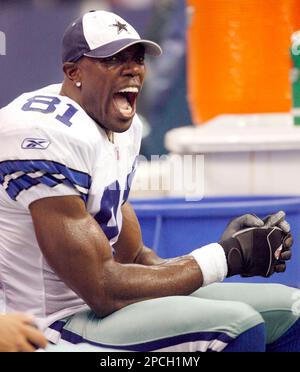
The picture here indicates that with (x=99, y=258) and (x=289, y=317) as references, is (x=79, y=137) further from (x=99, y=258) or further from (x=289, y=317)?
(x=289, y=317)

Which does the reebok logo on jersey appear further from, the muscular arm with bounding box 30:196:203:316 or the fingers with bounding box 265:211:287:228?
the fingers with bounding box 265:211:287:228

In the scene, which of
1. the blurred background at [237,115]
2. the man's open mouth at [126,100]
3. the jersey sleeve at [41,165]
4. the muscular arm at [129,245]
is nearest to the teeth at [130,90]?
the man's open mouth at [126,100]

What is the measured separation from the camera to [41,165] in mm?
1444

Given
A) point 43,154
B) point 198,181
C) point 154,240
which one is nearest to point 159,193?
point 198,181

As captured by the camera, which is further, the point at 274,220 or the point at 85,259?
the point at 274,220

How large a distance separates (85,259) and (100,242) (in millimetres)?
35

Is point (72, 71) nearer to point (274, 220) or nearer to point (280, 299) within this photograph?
point (274, 220)

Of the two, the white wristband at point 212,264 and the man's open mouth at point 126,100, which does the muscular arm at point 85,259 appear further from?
the man's open mouth at point 126,100

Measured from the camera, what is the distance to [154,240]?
2.13m

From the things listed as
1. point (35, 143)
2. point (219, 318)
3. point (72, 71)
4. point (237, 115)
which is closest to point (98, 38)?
point (72, 71)

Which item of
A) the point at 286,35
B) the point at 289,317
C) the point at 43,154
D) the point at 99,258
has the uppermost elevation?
the point at 286,35

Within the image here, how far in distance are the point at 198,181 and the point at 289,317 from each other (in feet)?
2.63

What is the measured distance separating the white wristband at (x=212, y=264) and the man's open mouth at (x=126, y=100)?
0.26 metres

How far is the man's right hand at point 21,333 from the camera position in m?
1.20
